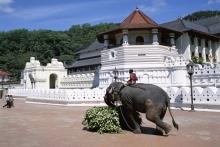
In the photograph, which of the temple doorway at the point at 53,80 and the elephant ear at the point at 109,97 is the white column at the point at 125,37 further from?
the elephant ear at the point at 109,97

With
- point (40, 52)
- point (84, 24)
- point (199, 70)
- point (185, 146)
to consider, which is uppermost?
point (84, 24)

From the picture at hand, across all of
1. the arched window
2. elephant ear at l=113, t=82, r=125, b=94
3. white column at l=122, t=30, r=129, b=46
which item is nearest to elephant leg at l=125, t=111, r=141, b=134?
elephant ear at l=113, t=82, r=125, b=94

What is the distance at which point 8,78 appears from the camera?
72.8 m

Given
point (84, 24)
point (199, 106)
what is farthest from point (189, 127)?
point (84, 24)

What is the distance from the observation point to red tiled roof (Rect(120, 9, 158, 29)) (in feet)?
108

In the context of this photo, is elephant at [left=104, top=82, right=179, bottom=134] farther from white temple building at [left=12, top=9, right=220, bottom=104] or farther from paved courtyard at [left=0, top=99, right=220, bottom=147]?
white temple building at [left=12, top=9, right=220, bottom=104]

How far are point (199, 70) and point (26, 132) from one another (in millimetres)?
19687

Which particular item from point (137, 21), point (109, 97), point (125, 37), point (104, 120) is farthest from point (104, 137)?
point (137, 21)

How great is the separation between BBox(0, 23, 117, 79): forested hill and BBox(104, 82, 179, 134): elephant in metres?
67.5

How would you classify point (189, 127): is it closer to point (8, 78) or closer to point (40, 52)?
point (8, 78)

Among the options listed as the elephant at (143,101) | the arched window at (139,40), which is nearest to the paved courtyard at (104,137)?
the elephant at (143,101)

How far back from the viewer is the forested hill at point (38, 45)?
80000 millimetres

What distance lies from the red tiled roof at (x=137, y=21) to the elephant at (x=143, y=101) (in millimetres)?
22886

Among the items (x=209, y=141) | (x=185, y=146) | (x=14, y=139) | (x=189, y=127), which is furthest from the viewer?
(x=189, y=127)
